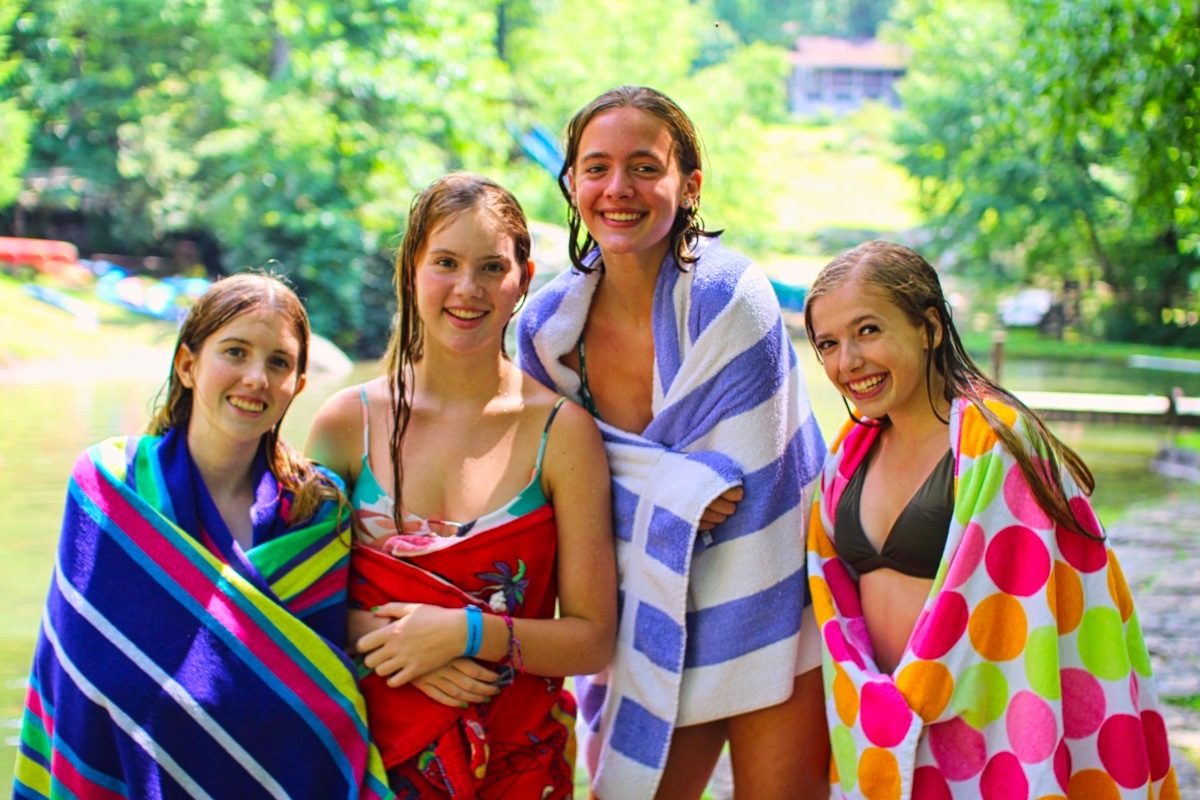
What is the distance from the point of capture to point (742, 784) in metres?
2.38

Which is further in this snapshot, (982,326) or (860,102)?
(860,102)

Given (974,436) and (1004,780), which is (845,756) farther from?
(974,436)

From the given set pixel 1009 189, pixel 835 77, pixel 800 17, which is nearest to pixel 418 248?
pixel 1009 189

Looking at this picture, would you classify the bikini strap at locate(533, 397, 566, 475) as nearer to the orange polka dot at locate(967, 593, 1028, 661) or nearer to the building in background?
the orange polka dot at locate(967, 593, 1028, 661)

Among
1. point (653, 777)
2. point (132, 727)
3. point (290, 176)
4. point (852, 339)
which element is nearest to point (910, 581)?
point (852, 339)

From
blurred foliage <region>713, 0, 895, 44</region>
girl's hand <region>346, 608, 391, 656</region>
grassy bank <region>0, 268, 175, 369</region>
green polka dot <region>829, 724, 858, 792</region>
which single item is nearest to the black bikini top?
green polka dot <region>829, 724, 858, 792</region>

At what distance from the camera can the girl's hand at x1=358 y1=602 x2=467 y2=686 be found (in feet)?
6.80

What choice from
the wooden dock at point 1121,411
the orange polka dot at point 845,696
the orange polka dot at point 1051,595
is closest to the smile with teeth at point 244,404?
the orange polka dot at point 845,696

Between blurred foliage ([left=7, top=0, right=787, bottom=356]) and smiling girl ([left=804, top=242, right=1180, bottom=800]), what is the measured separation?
13.2 metres

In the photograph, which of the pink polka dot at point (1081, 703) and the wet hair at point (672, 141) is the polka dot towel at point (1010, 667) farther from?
the wet hair at point (672, 141)

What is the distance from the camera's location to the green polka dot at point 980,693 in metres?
2.04

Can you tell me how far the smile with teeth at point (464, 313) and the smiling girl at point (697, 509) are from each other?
362 mm

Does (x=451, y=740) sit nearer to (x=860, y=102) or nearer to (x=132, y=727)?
(x=132, y=727)

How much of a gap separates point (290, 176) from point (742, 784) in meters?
16.8
